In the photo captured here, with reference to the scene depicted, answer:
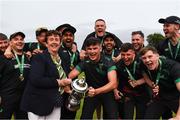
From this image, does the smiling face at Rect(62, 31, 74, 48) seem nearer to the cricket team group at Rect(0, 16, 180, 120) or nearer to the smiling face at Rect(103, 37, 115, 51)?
the cricket team group at Rect(0, 16, 180, 120)

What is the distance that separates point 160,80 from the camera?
796 centimetres

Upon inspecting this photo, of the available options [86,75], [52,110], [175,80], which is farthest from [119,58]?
[52,110]

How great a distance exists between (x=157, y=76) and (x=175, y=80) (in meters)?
0.51

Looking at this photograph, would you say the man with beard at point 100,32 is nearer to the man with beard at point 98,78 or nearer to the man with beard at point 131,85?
the man with beard at point 131,85

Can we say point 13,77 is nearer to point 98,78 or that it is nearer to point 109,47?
point 98,78

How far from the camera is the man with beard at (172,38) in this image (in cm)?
881

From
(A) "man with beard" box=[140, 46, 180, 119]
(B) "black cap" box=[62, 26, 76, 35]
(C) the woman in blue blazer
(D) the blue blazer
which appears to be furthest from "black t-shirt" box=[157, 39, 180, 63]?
(D) the blue blazer

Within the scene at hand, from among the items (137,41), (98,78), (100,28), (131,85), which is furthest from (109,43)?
(98,78)

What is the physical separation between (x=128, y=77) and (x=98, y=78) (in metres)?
0.92

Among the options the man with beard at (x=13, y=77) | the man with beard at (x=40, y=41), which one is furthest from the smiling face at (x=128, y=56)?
the man with beard at (x=13, y=77)

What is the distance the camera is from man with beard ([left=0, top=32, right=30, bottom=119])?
823 cm

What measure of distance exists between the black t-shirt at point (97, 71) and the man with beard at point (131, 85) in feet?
1.80

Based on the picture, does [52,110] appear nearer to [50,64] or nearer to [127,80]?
[50,64]

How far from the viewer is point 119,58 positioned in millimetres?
9180
